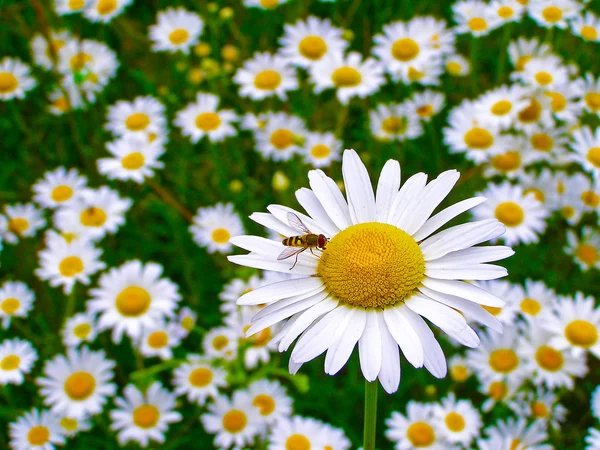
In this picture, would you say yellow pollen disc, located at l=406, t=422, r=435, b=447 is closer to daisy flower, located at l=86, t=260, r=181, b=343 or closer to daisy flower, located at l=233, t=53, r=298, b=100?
daisy flower, located at l=86, t=260, r=181, b=343

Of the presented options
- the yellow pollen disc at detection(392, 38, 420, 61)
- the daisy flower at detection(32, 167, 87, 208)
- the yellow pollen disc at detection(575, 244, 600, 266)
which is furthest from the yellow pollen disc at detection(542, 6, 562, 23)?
the daisy flower at detection(32, 167, 87, 208)

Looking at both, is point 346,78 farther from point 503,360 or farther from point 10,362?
point 10,362

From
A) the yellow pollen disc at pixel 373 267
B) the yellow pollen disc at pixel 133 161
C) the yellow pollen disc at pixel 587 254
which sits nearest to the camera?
the yellow pollen disc at pixel 373 267

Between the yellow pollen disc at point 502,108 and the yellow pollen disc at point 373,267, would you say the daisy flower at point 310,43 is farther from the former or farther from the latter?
the yellow pollen disc at point 373,267

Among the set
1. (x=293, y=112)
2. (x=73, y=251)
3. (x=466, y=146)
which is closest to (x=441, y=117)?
(x=466, y=146)

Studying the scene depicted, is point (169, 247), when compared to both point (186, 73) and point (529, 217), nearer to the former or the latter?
point (186, 73)

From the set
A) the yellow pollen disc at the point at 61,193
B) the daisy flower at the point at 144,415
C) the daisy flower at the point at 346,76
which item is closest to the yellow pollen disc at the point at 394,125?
the daisy flower at the point at 346,76
